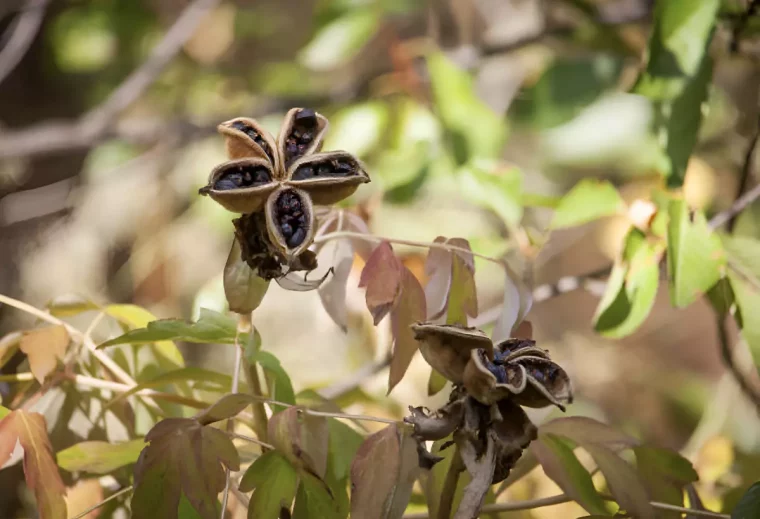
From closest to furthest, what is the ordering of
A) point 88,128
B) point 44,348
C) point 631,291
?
point 44,348 < point 631,291 < point 88,128

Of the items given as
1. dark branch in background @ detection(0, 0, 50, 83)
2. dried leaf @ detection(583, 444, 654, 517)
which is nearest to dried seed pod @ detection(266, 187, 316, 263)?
dried leaf @ detection(583, 444, 654, 517)

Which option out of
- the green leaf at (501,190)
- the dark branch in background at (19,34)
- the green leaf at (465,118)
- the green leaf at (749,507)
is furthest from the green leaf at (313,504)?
the dark branch in background at (19,34)

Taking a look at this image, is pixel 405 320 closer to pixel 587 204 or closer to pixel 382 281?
pixel 382 281

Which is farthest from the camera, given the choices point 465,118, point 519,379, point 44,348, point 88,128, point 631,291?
point 88,128

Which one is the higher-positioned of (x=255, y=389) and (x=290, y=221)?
(x=290, y=221)

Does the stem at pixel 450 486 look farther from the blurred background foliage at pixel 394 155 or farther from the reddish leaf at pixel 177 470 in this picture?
the blurred background foliage at pixel 394 155

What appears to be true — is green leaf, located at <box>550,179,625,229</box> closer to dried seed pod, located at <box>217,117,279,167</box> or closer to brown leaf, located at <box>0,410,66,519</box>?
dried seed pod, located at <box>217,117,279,167</box>

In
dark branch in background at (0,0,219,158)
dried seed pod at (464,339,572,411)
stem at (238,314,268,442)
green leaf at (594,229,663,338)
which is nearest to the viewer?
dried seed pod at (464,339,572,411)

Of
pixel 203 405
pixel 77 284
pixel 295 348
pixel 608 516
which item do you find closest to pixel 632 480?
pixel 608 516

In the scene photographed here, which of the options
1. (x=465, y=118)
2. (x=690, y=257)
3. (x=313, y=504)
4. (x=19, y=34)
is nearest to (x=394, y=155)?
(x=465, y=118)
